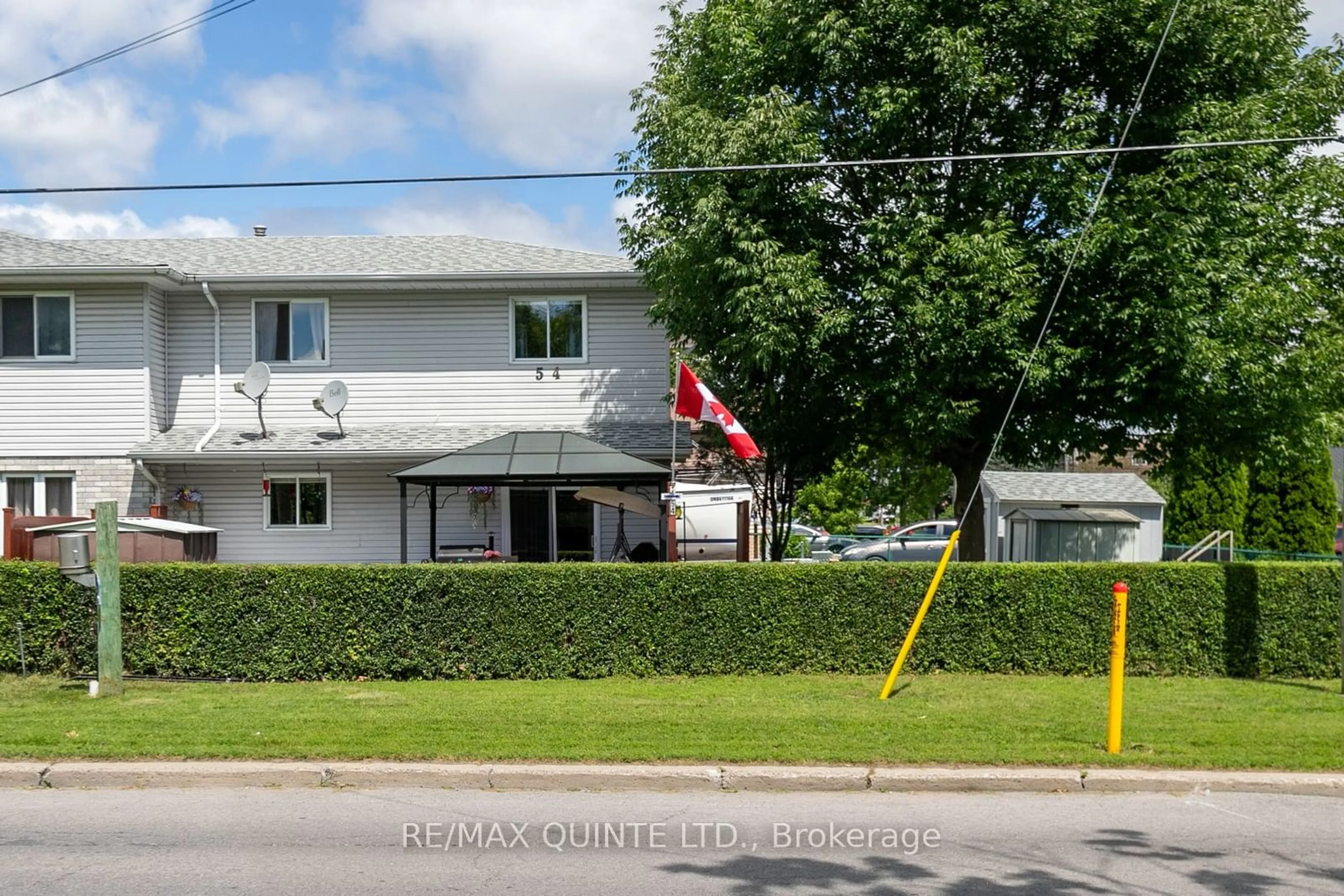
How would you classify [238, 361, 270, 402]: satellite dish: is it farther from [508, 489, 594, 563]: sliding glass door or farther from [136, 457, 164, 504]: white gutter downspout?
[508, 489, 594, 563]: sliding glass door

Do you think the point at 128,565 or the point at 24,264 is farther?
the point at 24,264

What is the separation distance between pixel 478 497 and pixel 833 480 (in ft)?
73.8

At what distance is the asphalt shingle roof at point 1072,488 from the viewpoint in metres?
26.2

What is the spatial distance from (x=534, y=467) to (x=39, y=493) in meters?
8.99

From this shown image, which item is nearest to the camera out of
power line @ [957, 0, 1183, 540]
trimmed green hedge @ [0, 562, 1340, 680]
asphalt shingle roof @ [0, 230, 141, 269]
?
trimmed green hedge @ [0, 562, 1340, 680]

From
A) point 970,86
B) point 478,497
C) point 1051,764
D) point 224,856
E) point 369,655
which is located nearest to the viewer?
point 224,856

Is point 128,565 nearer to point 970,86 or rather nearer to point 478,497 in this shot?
point 478,497

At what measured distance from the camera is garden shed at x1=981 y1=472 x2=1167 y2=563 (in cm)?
2309

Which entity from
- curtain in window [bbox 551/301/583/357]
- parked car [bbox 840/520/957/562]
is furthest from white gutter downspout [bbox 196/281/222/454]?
parked car [bbox 840/520/957/562]

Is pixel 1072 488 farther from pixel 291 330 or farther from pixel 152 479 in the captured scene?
pixel 152 479

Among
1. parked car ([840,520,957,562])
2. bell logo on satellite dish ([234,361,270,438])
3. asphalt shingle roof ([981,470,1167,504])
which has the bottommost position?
parked car ([840,520,957,562])

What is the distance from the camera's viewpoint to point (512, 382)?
21.3 meters

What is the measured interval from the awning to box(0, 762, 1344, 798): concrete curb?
14458mm

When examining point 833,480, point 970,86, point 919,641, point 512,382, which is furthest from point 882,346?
point 833,480
